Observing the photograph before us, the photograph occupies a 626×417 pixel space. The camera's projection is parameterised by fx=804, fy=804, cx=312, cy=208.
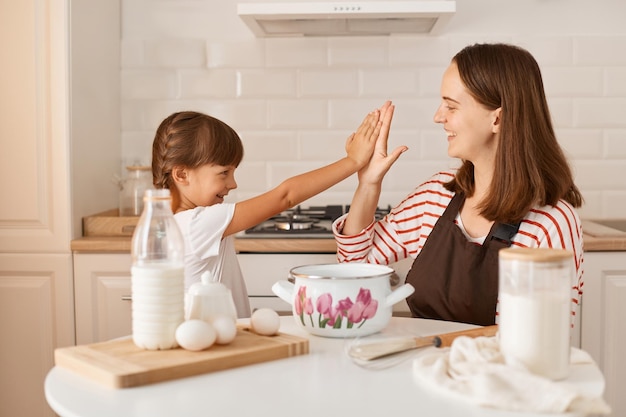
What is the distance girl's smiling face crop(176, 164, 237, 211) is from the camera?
81.4 inches

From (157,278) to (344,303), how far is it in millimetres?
324

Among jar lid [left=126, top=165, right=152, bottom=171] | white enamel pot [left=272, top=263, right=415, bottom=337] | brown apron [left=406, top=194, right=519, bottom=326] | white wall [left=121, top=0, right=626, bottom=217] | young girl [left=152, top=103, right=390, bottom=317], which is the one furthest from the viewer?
white wall [left=121, top=0, right=626, bottom=217]

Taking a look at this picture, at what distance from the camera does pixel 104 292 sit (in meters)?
2.57

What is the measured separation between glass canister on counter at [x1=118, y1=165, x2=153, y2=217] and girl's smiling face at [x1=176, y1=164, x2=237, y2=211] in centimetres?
81

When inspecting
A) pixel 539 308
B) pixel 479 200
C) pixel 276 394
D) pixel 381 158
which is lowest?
pixel 276 394

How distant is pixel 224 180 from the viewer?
210cm

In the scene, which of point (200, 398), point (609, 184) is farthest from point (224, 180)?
point (609, 184)

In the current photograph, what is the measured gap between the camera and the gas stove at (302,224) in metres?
2.50

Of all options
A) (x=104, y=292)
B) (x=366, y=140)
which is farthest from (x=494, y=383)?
(x=104, y=292)

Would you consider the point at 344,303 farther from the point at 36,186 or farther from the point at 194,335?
the point at 36,186

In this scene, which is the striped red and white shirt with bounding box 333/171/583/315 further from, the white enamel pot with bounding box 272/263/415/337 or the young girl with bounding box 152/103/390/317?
the white enamel pot with bounding box 272/263/415/337

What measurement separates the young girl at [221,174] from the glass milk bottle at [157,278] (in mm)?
684

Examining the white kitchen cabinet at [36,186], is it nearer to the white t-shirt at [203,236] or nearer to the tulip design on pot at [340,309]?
the white t-shirt at [203,236]

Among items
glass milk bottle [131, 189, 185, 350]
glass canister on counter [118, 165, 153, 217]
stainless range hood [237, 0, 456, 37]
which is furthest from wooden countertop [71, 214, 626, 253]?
glass milk bottle [131, 189, 185, 350]
